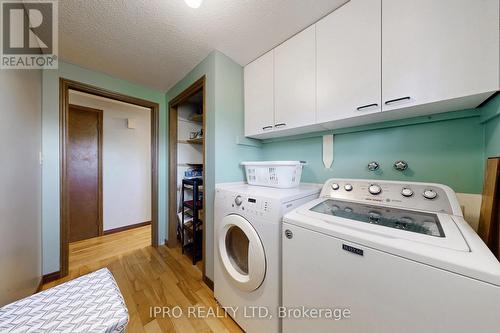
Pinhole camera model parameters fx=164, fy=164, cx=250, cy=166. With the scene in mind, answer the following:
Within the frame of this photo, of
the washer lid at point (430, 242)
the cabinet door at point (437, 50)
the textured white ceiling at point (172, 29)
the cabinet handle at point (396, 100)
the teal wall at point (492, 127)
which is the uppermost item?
the textured white ceiling at point (172, 29)

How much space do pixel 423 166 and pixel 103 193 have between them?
3835mm

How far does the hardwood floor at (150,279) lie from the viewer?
3.93 feet

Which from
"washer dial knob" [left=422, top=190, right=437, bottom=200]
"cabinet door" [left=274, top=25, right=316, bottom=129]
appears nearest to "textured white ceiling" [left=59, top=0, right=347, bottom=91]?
"cabinet door" [left=274, top=25, right=316, bottom=129]

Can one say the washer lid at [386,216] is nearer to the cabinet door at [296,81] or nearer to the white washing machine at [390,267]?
the white washing machine at [390,267]

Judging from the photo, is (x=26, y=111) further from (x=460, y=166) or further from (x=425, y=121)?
(x=460, y=166)

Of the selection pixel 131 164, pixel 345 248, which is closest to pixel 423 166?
pixel 345 248

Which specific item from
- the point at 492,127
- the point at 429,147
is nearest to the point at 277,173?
the point at 429,147

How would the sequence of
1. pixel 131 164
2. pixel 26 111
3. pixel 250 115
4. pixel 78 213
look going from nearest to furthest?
pixel 26 111 < pixel 250 115 < pixel 78 213 < pixel 131 164

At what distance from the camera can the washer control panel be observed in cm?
86

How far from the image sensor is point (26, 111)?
1182mm

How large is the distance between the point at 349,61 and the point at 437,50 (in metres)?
0.38

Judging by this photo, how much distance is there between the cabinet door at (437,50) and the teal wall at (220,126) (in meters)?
1.15

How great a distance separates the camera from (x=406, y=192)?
95 centimetres

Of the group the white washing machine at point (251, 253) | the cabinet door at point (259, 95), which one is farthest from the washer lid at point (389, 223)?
the cabinet door at point (259, 95)
